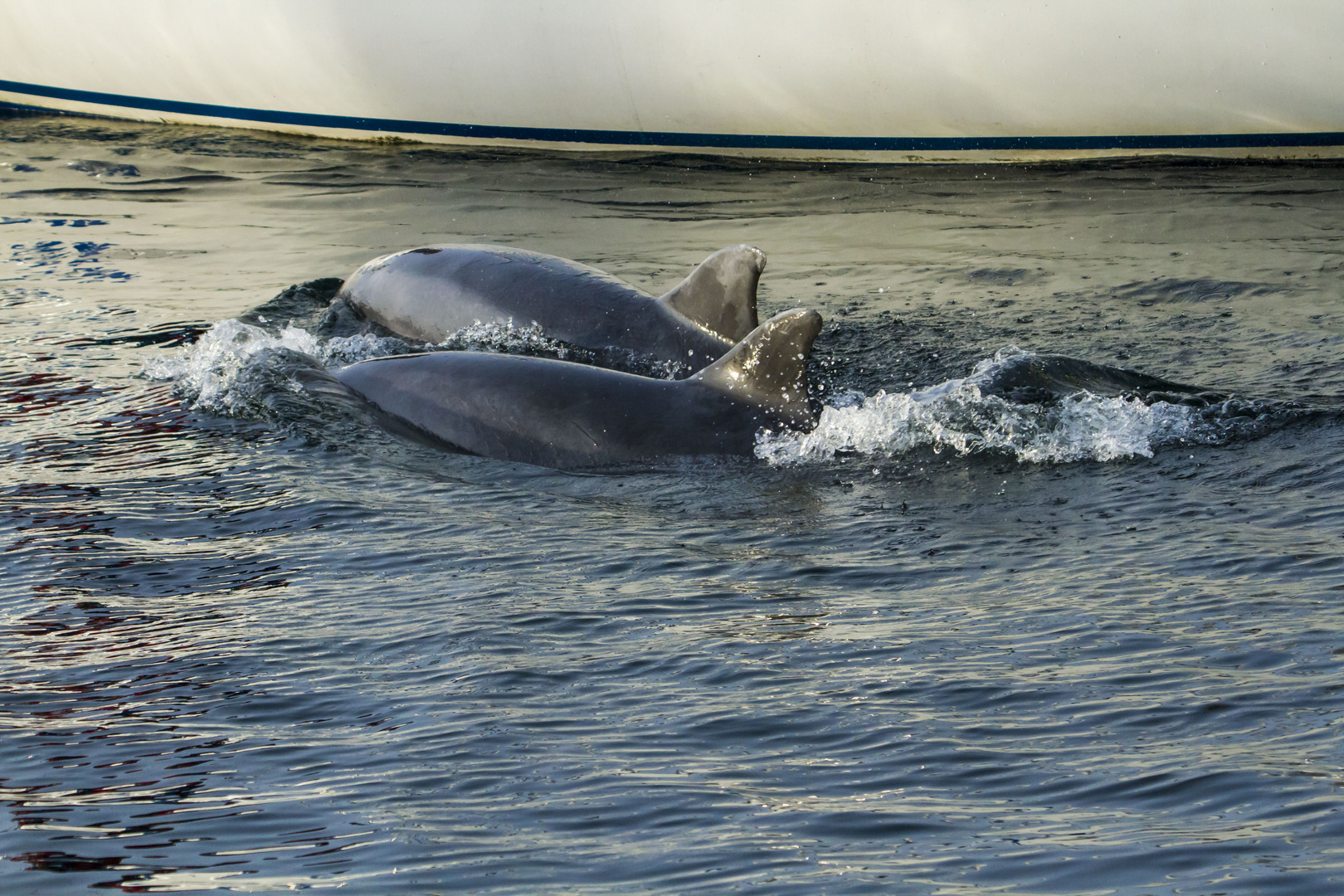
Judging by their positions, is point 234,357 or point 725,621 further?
point 234,357

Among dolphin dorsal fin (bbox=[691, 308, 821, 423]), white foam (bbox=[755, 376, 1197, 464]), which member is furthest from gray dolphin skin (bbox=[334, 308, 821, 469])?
white foam (bbox=[755, 376, 1197, 464])

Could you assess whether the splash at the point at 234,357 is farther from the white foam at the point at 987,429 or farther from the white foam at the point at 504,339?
the white foam at the point at 987,429

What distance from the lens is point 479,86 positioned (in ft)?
54.0

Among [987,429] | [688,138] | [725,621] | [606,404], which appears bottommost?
[725,621]

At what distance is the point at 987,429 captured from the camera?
714 cm

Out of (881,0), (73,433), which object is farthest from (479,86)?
(73,433)

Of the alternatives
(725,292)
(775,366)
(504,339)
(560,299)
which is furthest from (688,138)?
(775,366)

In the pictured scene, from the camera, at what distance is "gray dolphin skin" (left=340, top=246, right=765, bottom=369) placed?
348 inches

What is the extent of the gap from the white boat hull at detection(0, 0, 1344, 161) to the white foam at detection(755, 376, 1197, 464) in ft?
23.8

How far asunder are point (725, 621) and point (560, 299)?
492cm

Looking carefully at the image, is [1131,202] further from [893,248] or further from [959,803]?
[959,803]

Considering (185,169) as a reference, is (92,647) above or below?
below

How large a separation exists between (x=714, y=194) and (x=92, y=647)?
408 inches

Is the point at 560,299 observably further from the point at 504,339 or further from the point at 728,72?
the point at 728,72
